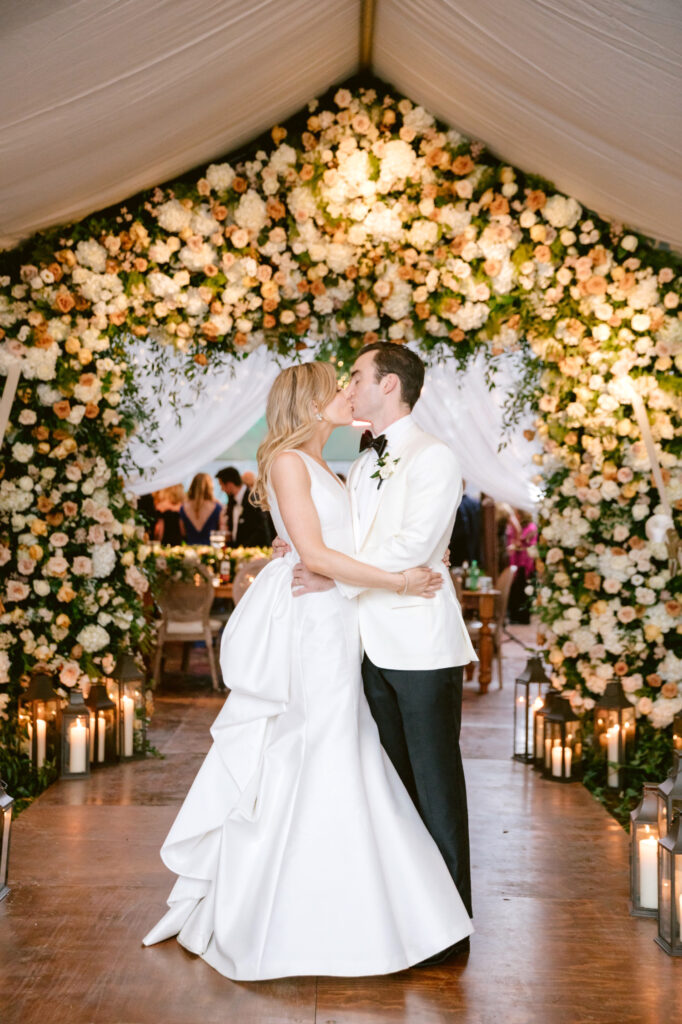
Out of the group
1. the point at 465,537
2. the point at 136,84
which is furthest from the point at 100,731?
the point at 465,537

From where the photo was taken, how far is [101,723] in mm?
5355

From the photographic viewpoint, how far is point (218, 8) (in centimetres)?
320

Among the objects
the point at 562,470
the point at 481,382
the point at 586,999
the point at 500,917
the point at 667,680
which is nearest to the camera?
the point at 586,999

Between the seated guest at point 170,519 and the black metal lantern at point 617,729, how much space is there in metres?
4.77

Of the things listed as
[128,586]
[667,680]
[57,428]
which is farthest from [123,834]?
[667,680]

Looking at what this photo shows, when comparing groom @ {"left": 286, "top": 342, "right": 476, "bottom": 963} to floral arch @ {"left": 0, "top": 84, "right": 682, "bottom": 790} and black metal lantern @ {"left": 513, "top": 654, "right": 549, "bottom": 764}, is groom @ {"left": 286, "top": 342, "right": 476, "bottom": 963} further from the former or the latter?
black metal lantern @ {"left": 513, "top": 654, "right": 549, "bottom": 764}

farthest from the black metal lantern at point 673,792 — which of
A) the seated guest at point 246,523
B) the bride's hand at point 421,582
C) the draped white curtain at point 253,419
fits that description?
the seated guest at point 246,523

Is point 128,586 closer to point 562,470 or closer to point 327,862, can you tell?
point 562,470

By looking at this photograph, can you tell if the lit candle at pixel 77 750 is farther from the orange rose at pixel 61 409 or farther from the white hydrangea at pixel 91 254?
the white hydrangea at pixel 91 254

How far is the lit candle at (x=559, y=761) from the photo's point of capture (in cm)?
526

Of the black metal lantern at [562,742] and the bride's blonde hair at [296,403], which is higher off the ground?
the bride's blonde hair at [296,403]

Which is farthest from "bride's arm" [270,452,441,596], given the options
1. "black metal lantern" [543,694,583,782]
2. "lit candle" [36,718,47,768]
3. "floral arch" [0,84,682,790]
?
"lit candle" [36,718,47,768]

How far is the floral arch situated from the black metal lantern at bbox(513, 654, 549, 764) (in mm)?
365

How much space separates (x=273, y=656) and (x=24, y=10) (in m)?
1.89
